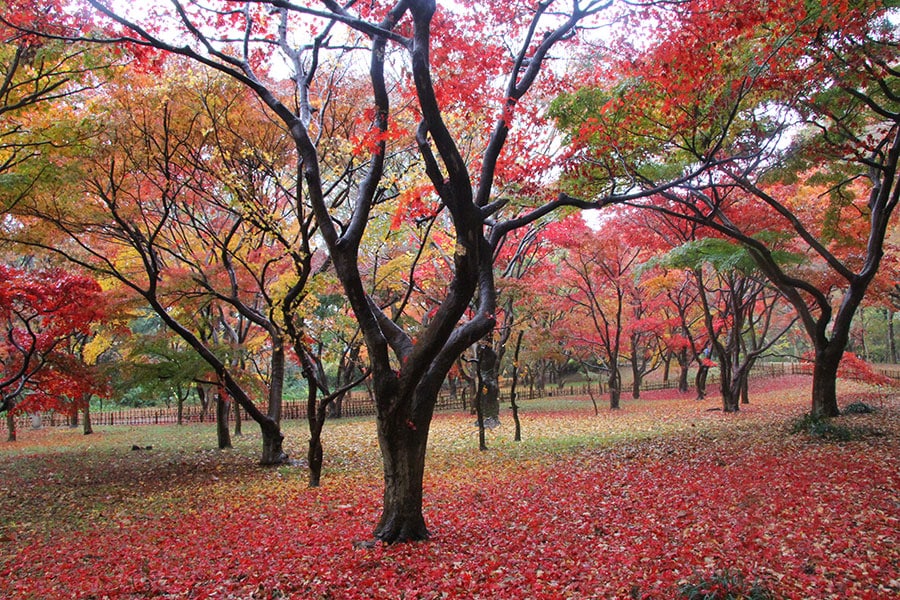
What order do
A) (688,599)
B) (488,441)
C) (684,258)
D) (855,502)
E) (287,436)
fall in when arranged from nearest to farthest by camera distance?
(688,599) → (855,502) → (684,258) → (488,441) → (287,436)

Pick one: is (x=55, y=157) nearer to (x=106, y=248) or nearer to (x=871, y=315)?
(x=106, y=248)

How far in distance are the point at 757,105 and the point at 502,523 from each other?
7586 millimetres

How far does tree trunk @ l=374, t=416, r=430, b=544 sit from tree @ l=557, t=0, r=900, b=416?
380 cm

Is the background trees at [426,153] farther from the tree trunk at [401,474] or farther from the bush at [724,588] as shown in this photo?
the bush at [724,588]

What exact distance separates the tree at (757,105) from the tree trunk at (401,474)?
380 centimetres

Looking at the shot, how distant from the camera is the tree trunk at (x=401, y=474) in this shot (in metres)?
5.42

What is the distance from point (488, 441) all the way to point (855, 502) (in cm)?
887

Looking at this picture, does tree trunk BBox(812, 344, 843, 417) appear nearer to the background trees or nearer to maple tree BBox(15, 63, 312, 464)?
the background trees

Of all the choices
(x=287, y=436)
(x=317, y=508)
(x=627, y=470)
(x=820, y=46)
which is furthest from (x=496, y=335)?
(x=820, y=46)

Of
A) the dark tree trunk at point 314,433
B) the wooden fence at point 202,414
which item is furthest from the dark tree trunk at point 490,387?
the wooden fence at point 202,414

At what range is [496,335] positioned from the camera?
1816 cm

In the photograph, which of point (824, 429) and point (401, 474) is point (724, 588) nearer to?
point (401, 474)

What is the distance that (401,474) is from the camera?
5.43 m

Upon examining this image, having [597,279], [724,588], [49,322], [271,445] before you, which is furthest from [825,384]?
[49,322]
